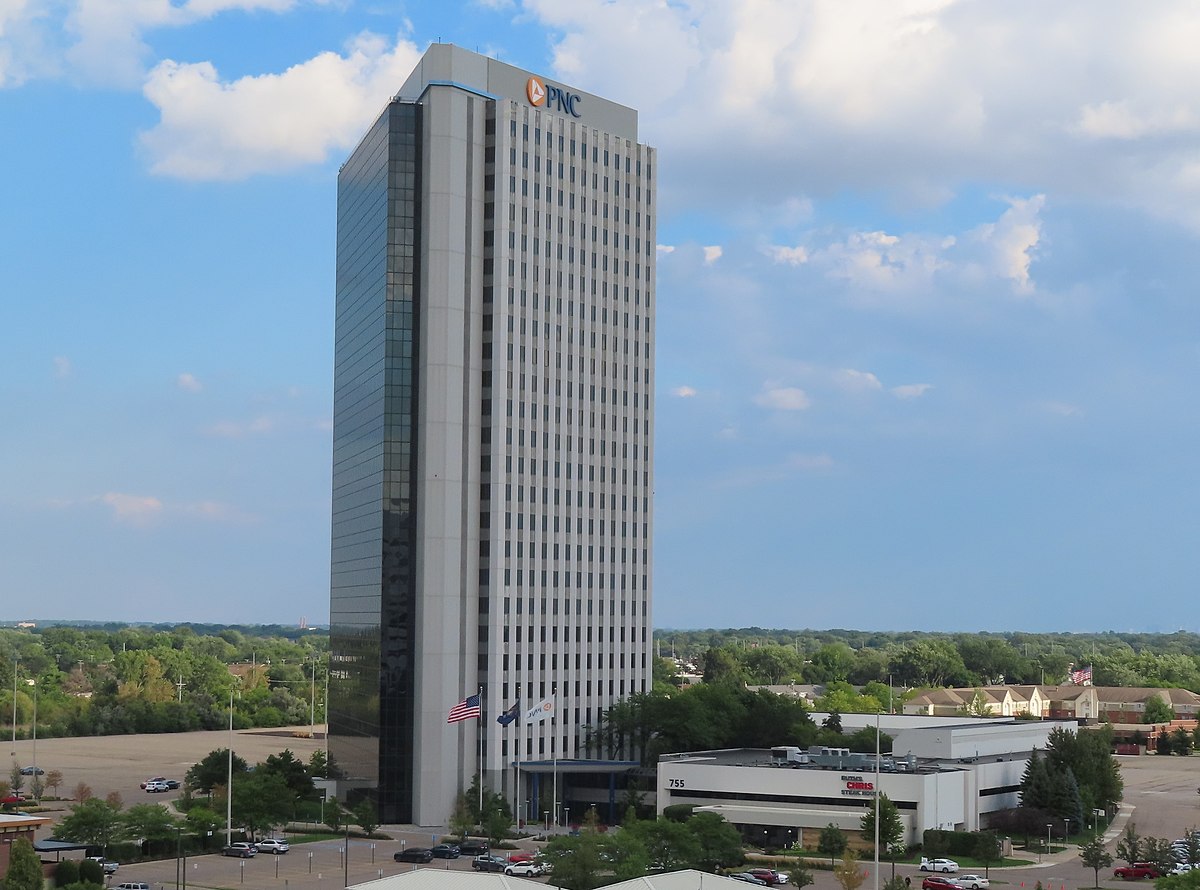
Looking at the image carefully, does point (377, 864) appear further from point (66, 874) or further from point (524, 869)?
point (66, 874)

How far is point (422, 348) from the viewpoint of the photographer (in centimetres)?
13562

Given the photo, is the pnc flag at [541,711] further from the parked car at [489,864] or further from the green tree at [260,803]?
the parked car at [489,864]

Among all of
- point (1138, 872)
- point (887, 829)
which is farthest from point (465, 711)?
point (1138, 872)

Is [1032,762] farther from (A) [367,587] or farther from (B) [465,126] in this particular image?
(B) [465,126]

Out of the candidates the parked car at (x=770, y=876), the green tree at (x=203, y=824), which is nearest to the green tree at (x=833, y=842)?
the parked car at (x=770, y=876)

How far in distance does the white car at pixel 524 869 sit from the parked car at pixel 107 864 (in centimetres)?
2709

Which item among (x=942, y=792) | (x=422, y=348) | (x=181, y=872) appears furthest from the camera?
(x=422, y=348)

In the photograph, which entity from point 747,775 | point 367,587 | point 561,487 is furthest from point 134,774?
point 747,775

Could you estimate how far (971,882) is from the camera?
95.9m

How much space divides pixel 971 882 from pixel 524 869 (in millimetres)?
30178

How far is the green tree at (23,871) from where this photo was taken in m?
76.8

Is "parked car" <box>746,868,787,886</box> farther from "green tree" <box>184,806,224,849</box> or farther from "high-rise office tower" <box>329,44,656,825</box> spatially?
"green tree" <box>184,806,224,849</box>

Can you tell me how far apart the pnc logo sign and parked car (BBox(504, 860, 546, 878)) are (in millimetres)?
77476

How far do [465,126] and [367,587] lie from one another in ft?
150
